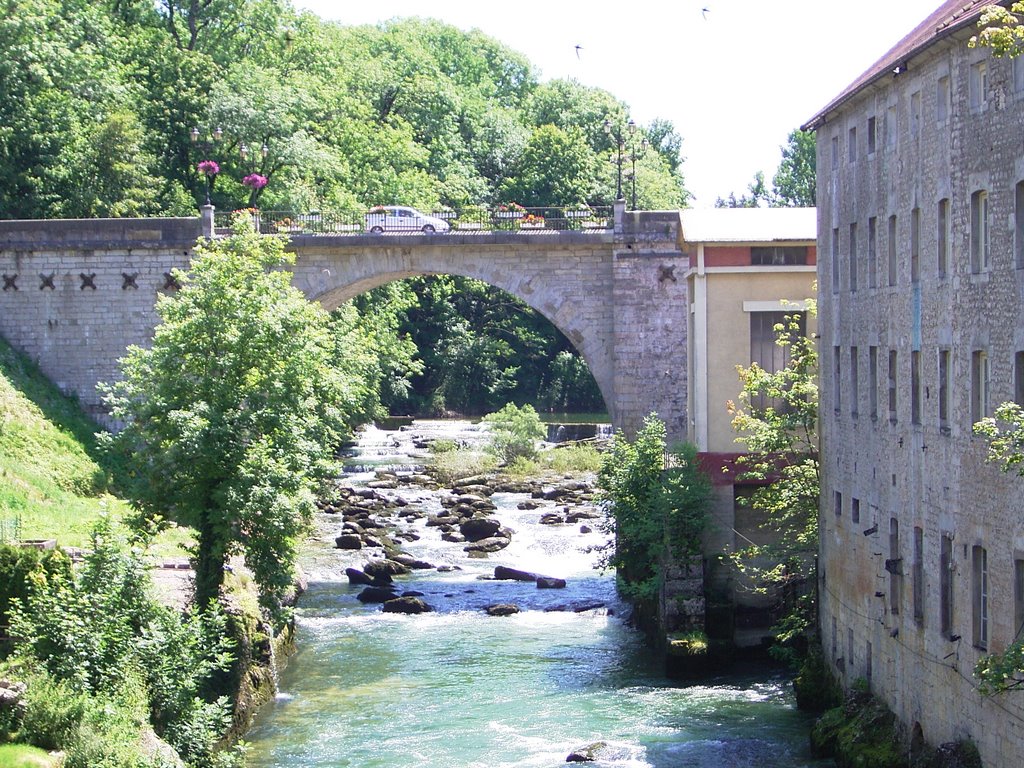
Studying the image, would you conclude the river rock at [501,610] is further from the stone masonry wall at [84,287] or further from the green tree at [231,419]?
the stone masonry wall at [84,287]

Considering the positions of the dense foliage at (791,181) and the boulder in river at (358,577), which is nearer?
the boulder in river at (358,577)

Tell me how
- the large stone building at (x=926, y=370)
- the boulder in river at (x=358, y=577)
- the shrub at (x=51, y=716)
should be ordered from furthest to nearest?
the boulder in river at (x=358, y=577) < the shrub at (x=51, y=716) < the large stone building at (x=926, y=370)

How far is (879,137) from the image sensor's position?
2108cm

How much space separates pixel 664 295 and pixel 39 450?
50.8ft

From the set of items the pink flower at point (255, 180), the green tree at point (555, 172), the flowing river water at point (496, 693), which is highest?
the green tree at point (555, 172)

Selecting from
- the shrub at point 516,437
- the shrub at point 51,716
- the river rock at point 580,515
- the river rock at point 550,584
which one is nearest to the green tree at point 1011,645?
the shrub at point 51,716

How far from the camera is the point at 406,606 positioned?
32.0m

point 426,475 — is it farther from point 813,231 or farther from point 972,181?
point 972,181

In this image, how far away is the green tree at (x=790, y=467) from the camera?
85.0 ft

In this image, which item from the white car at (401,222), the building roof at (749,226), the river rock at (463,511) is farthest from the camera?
the river rock at (463,511)

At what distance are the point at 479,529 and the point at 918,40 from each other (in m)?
23.2

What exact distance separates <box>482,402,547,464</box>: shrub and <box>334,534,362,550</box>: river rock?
1513 centimetres

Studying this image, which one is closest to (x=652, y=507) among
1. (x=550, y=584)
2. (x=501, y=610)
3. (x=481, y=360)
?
(x=501, y=610)

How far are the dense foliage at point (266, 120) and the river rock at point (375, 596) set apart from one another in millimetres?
20012
